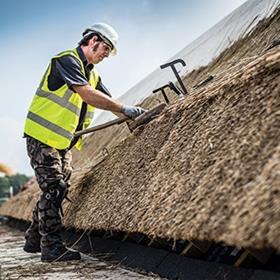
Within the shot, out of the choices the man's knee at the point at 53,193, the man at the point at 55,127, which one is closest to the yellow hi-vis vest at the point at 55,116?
the man at the point at 55,127

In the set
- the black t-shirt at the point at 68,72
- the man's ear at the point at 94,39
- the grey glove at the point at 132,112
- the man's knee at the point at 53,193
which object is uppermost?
the man's ear at the point at 94,39

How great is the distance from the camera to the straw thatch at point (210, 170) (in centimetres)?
201

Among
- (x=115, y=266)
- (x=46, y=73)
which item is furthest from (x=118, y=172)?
(x=46, y=73)

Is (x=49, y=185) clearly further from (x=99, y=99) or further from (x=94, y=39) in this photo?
(x=94, y=39)

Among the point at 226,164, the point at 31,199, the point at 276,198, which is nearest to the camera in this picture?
the point at 276,198

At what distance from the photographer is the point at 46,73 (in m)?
4.56

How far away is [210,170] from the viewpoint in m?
2.55

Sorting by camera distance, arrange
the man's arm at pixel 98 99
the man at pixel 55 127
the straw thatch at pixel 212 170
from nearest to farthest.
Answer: the straw thatch at pixel 212 170 < the man's arm at pixel 98 99 < the man at pixel 55 127

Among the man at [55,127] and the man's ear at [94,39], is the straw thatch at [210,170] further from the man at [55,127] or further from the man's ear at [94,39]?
the man's ear at [94,39]

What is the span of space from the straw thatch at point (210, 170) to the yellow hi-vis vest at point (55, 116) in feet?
1.71

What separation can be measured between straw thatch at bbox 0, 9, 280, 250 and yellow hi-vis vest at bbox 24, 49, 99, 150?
52 cm

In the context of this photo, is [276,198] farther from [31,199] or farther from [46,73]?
[31,199]

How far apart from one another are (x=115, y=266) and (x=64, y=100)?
1370 mm

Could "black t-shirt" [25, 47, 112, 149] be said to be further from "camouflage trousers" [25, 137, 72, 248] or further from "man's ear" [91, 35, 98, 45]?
"camouflage trousers" [25, 137, 72, 248]
